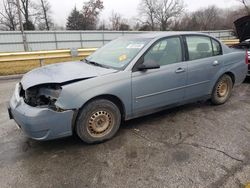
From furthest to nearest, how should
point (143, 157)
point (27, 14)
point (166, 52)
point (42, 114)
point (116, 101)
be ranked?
1. point (27, 14)
2. point (166, 52)
3. point (116, 101)
4. point (143, 157)
5. point (42, 114)

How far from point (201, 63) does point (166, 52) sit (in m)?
0.81

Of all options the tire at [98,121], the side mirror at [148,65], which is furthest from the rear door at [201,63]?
the tire at [98,121]

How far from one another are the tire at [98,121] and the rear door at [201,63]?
1.60m

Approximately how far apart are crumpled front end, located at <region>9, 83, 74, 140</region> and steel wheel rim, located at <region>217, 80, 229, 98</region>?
3318 millimetres

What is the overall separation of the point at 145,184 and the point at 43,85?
1892mm

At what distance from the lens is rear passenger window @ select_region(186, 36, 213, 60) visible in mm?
4203

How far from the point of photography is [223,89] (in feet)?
16.3

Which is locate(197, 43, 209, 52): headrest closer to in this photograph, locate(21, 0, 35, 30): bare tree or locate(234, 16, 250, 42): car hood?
locate(234, 16, 250, 42): car hood

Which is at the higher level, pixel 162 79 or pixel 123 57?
pixel 123 57

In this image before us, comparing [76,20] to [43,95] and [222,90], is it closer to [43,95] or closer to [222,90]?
[222,90]

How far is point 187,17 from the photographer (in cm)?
5266

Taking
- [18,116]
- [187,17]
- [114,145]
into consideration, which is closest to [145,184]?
[114,145]

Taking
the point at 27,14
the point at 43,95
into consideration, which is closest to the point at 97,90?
the point at 43,95

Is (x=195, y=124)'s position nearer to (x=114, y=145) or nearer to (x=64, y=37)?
(x=114, y=145)
